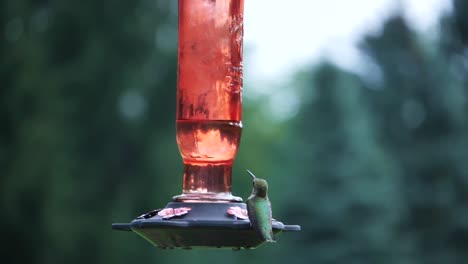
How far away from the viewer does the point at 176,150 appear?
18453mm

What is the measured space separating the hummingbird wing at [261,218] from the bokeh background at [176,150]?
45.7 feet

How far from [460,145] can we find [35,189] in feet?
26.2

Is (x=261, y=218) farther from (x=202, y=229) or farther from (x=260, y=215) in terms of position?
(x=202, y=229)

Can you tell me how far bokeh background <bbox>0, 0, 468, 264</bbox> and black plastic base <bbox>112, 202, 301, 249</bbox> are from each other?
1376 cm

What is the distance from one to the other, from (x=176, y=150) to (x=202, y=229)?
47.9ft

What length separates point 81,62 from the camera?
18359 millimetres

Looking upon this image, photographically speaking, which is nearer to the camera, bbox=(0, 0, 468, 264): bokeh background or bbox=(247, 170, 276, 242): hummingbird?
bbox=(247, 170, 276, 242): hummingbird

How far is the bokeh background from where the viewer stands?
17.8m

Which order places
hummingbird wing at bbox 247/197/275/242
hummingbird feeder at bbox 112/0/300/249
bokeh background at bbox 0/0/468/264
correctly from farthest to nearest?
bokeh background at bbox 0/0/468/264, hummingbird feeder at bbox 112/0/300/249, hummingbird wing at bbox 247/197/275/242

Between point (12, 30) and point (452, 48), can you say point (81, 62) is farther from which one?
point (452, 48)

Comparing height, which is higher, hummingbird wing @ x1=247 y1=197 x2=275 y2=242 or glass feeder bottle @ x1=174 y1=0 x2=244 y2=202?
glass feeder bottle @ x1=174 y1=0 x2=244 y2=202

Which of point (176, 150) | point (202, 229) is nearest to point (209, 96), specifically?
point (202, 229)

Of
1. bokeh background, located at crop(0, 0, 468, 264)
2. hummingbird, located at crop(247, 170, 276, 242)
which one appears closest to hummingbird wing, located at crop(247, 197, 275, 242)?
hummingbird, located at crop(247, 170, 276, 242)

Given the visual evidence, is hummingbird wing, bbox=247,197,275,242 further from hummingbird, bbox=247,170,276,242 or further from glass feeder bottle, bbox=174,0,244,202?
glass feeder bottle, bbox=174,0,244,202
